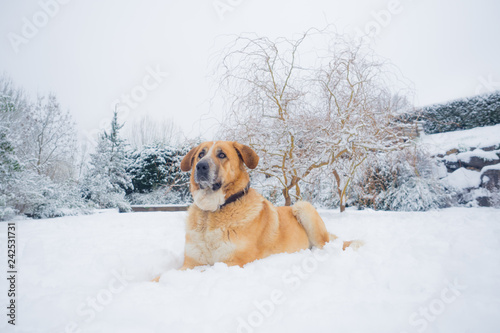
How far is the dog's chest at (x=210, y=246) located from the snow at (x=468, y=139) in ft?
29.9

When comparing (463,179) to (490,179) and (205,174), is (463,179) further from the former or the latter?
(205,174)

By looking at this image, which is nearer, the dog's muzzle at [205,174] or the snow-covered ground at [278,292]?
the snow-covered ground at [278,292]

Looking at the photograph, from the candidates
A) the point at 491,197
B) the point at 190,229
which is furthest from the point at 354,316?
the point at 491,197

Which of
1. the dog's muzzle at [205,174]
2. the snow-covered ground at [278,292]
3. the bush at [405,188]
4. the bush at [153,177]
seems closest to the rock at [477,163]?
the bush at [405,188]

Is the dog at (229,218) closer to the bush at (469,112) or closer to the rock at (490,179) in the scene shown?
the rock at (490,179)

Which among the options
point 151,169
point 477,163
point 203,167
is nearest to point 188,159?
point 203,167

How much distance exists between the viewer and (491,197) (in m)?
7.89

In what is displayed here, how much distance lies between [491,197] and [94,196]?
16672 millimetres

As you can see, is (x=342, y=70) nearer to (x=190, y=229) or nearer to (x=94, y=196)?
(x=190, y=229)

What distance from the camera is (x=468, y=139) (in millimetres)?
9836

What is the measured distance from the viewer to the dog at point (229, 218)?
2.43 m

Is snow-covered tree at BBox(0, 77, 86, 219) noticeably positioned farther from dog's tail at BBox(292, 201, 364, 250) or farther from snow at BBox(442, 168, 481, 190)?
snow at BBox(442, 168, 481, 190)

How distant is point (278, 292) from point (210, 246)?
0.94 m

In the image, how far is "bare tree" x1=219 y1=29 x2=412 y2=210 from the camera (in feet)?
18.4
